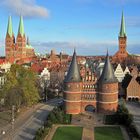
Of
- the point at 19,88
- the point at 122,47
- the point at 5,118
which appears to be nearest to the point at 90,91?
the point at 19,88

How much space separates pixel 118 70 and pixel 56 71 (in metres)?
23.2

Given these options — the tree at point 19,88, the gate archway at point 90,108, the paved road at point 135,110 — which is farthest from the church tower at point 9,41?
the gate archway at point 90,108

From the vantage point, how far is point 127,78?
10281cm

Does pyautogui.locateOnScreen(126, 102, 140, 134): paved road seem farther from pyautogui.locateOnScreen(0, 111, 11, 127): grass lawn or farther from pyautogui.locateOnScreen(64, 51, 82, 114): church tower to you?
pyautogui.locateOnScreen(0, 111, 11, 127): grass lawn

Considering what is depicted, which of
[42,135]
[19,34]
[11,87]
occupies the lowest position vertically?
[42,135]

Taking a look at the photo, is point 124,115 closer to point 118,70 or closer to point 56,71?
point 118,70

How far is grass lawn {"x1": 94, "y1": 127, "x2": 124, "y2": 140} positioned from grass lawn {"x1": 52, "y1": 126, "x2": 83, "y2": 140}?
2646mm

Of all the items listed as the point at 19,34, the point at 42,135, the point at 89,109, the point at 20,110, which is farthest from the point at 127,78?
the point at 19,34

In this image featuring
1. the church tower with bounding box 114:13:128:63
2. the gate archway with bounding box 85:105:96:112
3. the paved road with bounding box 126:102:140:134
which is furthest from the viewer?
the church tower with bounding box 114:13:128:63

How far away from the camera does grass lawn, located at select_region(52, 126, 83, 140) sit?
54612 millimetres

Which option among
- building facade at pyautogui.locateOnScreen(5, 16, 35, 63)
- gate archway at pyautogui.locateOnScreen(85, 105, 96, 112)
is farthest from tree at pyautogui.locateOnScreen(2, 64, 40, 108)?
building facade at pyautogui.locateOnScreen(5, 16, 35, 63)

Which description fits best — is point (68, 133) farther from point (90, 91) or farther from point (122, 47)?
point (122, 47)

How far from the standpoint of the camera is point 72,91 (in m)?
72.7

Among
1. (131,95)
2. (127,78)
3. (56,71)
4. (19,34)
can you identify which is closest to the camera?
(131,95)
